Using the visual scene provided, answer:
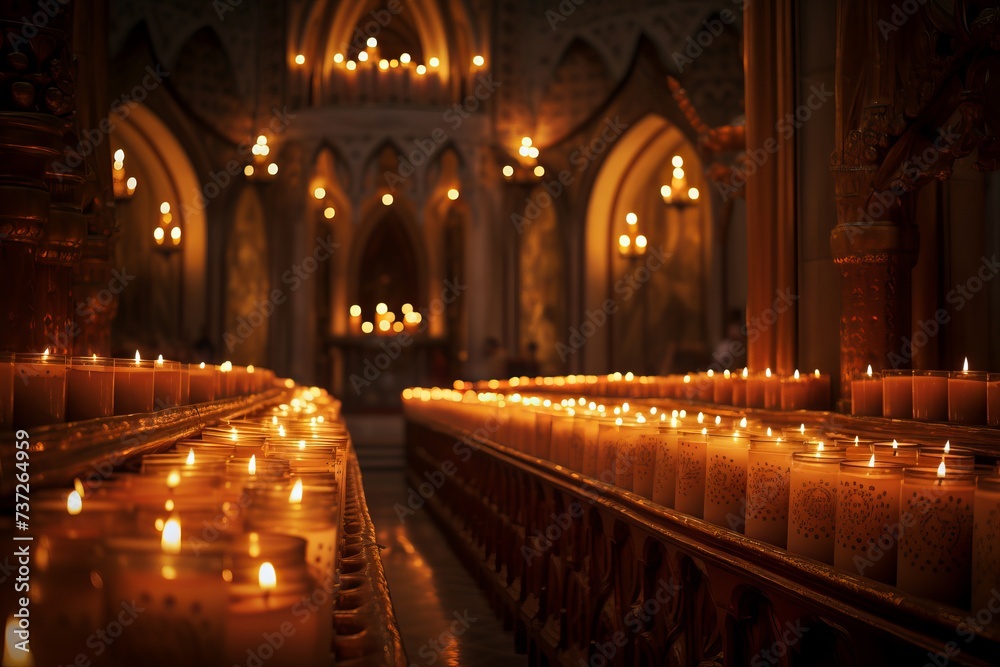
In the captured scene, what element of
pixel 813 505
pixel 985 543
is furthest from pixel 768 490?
pixel 985 543

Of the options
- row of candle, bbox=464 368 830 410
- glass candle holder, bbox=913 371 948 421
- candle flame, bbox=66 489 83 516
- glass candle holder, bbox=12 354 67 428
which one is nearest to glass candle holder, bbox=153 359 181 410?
glass candle holder, bbox=12 354 67 428

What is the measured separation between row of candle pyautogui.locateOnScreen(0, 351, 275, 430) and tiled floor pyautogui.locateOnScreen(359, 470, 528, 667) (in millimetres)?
1821

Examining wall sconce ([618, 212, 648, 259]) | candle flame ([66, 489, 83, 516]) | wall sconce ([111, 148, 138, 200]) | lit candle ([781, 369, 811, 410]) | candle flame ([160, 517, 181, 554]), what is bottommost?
candle flame ([160, 517, 181, 554])

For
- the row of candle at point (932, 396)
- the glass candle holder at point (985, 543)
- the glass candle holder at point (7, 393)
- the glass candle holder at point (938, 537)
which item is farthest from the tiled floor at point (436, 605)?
the glass candle holder at point (985, 543)

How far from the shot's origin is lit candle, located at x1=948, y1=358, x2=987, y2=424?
281cm

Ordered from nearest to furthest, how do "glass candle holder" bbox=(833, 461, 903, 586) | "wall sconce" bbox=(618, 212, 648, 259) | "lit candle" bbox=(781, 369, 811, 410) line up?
"glass candle holder" bbox=(833, 461, 903, 586) → "lit candle" bbox=(781, 369, 811, 410) → "wall sconce" bbox=(618, 212, 648, 259)

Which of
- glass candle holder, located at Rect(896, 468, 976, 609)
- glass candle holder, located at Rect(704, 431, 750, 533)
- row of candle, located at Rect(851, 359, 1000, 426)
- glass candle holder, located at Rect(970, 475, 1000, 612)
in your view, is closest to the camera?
glass candle holder, located at Rect(970, 475, 1000, 612)

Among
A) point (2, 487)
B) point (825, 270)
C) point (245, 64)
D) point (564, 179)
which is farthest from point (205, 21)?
point (2, 487)

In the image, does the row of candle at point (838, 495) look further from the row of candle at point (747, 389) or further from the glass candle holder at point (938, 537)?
the row of candle at point (747, 389)

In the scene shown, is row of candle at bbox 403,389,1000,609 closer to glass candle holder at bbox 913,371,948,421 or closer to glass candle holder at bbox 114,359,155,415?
glass candle holder at bbox 913,371,948,421

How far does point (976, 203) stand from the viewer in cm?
456

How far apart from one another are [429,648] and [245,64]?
14416mm

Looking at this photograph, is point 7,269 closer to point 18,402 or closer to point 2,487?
point 18,402

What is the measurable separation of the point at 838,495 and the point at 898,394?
A: 164cm
